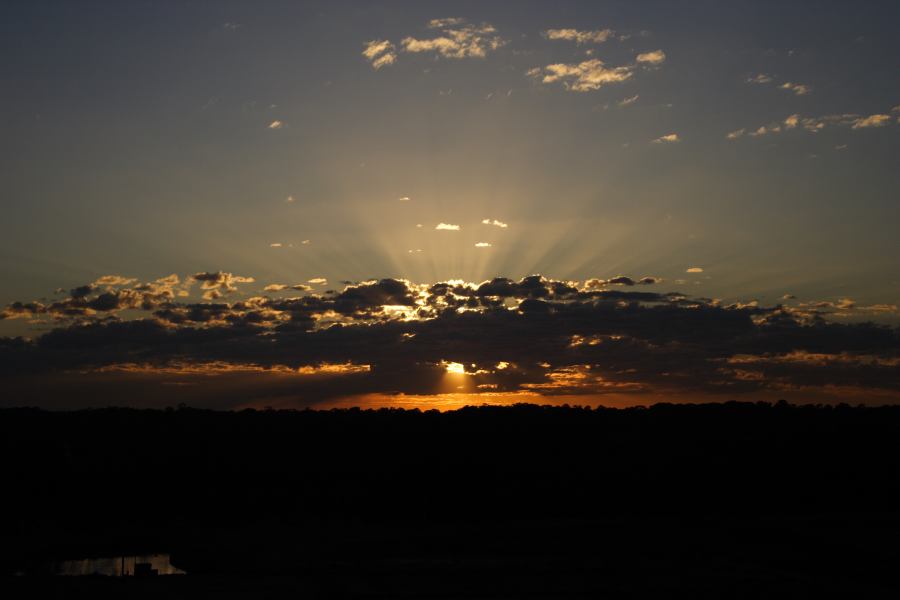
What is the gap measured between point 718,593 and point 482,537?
22.9 meters

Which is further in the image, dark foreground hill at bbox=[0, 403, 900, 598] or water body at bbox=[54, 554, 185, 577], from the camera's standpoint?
water body at bbox=[54, 554, 185, 577]

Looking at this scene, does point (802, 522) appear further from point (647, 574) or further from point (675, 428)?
point (675, 428)

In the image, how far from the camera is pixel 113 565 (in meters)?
54.4

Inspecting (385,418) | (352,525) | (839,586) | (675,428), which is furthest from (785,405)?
(839,586)

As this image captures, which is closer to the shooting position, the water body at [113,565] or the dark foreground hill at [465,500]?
the dark foreground hill at [465,500]

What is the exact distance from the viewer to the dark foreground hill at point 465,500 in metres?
45.2

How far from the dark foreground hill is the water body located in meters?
1.30

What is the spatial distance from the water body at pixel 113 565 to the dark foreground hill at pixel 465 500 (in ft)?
4.26

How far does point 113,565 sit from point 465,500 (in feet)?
120

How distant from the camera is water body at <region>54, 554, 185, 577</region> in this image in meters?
51.5

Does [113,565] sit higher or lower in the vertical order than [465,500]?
higher

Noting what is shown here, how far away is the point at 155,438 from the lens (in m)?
114

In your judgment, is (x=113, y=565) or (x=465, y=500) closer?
(x=113, y=565)

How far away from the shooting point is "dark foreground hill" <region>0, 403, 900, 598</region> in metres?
45.2
